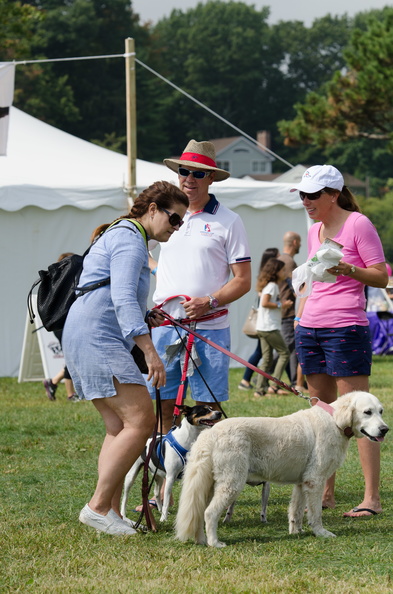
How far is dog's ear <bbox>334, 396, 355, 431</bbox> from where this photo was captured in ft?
16.6

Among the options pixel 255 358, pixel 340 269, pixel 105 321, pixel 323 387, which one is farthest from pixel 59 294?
pixel 255 358

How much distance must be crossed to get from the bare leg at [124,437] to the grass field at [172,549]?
264 mm

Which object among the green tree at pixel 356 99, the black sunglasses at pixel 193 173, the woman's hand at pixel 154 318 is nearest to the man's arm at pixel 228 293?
the woman's hand at pixel 154 318

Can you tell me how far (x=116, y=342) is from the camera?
479 cm

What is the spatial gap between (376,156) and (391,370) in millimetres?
65078

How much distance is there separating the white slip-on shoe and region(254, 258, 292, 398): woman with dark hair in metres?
6.76

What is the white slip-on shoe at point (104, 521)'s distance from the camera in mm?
4895

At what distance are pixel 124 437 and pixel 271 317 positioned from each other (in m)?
7.13

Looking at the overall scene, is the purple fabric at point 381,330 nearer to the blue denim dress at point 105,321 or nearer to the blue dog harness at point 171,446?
the blue dog harness at point 171,446

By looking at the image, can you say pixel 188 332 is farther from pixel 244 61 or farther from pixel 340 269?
pixel 244 61

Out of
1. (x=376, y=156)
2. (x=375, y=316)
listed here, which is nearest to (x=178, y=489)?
(x=375, y=316)

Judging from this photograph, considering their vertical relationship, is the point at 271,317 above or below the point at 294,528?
above

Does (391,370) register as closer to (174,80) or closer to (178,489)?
(178,489)

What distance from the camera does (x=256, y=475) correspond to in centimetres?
498
